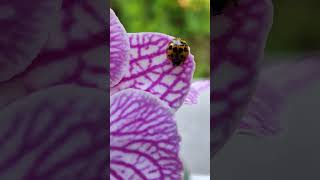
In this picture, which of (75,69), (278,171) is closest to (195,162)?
(278,171)

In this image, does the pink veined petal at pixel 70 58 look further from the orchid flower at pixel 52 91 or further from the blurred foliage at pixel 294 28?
the blurred foliage at pixel 294 28

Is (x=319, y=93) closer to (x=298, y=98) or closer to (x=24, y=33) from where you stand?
(x=298, y=98)

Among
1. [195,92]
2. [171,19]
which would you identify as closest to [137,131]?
[195,92]

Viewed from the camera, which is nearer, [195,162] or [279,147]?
[279,147]

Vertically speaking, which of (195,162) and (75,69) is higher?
(75,69)

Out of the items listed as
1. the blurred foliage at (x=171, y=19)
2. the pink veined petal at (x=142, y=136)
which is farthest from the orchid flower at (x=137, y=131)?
the blurred foliage at (x=171, y=19)

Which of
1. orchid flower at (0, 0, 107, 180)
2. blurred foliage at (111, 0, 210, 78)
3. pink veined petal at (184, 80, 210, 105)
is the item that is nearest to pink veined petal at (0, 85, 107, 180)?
orchid flower at (0, 0, 107, 180)
